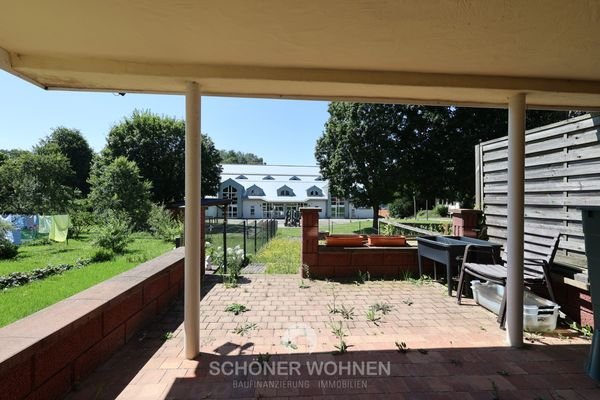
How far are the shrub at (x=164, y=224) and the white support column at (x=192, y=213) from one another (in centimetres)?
861

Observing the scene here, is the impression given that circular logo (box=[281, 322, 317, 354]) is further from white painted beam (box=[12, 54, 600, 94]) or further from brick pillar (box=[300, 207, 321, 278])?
white painted beam (box=[12, 54, 600, 94])

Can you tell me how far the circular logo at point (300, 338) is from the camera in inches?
110

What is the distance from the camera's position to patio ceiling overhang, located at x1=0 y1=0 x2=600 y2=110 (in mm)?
1609

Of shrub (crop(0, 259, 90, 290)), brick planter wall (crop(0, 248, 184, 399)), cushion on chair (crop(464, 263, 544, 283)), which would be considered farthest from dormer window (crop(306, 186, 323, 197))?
brick planter wall (crop(0, 248, 184, 399))

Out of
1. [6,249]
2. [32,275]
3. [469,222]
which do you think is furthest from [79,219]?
[469,222]

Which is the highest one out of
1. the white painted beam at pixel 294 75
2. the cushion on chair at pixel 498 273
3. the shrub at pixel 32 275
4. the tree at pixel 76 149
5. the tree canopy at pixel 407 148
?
the tree at pixel 76 149

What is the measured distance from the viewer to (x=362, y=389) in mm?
2186


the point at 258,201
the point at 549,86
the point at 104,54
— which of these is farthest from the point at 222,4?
the point at 258,201

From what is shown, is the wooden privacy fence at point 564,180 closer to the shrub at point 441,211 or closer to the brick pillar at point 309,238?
the brick pillar at point 309,238

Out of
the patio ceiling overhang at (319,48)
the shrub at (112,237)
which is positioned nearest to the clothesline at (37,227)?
the shrub at (112,237)

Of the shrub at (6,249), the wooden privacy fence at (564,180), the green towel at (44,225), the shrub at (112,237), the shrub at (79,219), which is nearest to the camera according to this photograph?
the wooden privacy fence at (564,180)

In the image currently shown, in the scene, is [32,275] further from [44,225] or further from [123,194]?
[123,194]

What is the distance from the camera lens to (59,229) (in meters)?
10.6

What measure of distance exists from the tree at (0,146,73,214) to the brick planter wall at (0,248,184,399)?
1596 cm
